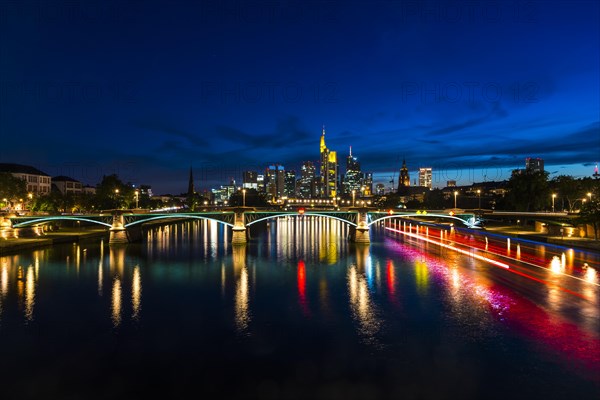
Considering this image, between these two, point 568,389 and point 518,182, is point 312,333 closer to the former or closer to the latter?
point 568,389

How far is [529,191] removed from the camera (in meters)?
104

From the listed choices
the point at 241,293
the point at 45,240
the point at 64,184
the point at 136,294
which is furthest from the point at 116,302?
the point at 64,184

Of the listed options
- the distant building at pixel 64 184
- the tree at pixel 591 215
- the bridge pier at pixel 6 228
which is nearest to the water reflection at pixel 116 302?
the bridge pier at pixel 6 228

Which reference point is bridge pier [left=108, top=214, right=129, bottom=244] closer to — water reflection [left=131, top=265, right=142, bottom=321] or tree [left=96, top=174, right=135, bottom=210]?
water reflection [left=131, top=265, right=142, bottom=321]

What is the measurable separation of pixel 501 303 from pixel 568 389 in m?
15.8

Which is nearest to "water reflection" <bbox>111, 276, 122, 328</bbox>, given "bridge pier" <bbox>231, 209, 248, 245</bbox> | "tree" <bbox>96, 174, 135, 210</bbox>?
"bridge pier" <bbox>231, 209, 248, 245</bbox>

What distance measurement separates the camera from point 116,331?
94.9 feet

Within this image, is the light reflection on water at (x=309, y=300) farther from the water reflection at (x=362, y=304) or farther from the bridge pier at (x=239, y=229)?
the bridge pier at (x=239, y=229)

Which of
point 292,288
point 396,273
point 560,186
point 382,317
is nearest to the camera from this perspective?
point 382,317

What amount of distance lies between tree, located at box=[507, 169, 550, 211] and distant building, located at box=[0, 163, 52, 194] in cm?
14042

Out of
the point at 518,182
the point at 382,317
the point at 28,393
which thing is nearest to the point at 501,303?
the point at 382,317

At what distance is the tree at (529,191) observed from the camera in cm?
10238

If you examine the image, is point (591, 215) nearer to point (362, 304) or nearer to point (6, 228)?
point (362, 304)

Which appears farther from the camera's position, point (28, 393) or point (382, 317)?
point (382, 317)
